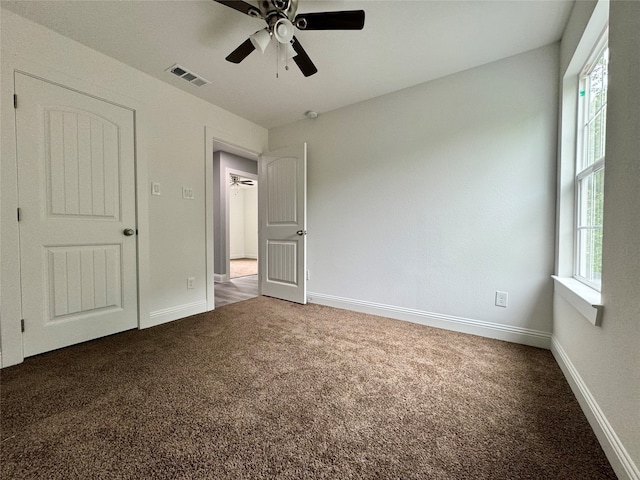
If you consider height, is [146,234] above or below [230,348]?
above

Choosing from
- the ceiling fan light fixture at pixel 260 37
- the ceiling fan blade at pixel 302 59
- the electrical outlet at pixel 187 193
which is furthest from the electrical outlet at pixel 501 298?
the electrical outlet at pixel 187 193

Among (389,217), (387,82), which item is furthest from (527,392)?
(387,82)

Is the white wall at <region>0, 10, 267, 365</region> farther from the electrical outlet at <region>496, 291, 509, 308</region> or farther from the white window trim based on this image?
the white window trim

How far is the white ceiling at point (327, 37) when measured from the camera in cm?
160

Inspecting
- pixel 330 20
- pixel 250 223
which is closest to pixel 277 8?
pixel 330 20

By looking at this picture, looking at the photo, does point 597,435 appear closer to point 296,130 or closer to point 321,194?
point 321,194

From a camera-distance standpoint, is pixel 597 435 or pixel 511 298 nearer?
pixel 597 435

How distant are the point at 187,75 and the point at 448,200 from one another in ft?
8.59

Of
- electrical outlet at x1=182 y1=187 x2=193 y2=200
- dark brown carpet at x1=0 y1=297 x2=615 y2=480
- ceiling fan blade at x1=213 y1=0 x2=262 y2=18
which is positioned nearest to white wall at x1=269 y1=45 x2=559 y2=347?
dark brown carpet at x1=0 y1=297 x2=615 y2=480

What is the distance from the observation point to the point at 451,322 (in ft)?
7.55

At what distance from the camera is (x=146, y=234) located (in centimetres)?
233

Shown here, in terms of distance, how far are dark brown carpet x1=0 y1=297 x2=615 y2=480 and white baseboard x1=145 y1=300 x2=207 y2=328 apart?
0.37 metres

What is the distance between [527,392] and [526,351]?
633 mm

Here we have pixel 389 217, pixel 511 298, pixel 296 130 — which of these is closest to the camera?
pixel 511 298
